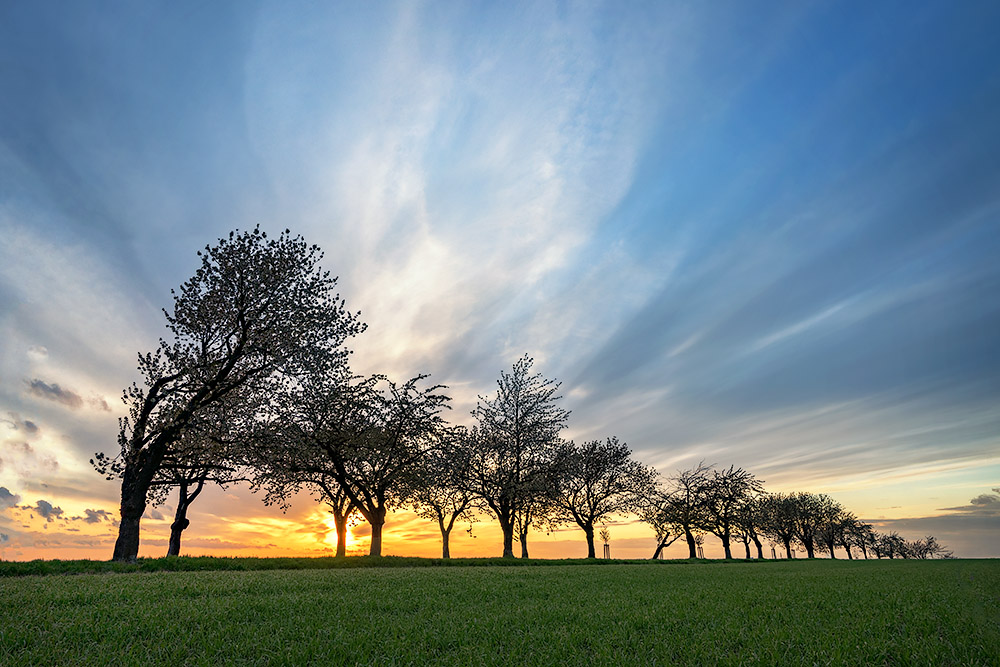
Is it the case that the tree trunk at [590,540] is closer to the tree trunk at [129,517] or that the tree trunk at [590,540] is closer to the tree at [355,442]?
the tree at [355,442]

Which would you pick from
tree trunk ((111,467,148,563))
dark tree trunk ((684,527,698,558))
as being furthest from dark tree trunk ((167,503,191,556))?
dark tree trunk ((684,527,698,558))

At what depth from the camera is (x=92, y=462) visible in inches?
1009

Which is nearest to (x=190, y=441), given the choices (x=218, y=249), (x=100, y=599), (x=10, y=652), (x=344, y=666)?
(x=218, y=249)

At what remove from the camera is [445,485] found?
43.6 m

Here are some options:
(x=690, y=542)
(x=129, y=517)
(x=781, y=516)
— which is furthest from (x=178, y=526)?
(x=781, y=516)

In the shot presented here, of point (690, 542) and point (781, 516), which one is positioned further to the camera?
point (781, 516)

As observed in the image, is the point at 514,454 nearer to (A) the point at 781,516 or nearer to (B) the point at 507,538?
(B) the point at 507,538

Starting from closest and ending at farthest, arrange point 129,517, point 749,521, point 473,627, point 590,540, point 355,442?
1. point 473,627
2. point 129,517
3. point 355,442
4. point 590,540
5. point 749,521

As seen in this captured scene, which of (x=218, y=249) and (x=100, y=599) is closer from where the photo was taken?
(x=100, y=599)

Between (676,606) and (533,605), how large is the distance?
2.49 metres

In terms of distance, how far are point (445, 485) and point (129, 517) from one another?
76.4 feet

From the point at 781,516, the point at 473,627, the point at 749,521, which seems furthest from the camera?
the point at 781,516

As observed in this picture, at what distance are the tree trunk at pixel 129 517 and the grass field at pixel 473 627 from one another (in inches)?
691

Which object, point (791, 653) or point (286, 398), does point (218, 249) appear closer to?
point (286, 398)
